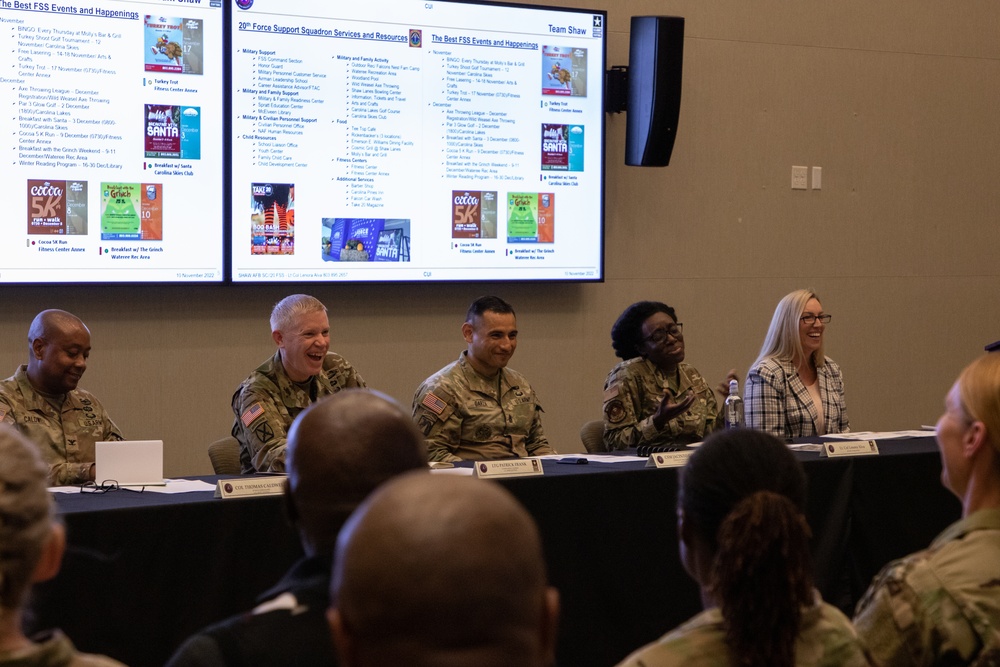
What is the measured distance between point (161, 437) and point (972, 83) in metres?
5.13

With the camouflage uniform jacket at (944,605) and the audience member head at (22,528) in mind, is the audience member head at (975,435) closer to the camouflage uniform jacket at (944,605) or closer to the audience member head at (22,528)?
the camouflage uniform jacket at (944,605)

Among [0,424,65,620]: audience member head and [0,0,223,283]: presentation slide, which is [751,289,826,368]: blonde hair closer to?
[0,0,223,283]: presentation slide

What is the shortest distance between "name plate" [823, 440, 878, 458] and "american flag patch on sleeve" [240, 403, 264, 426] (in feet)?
6.21

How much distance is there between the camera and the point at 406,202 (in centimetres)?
525

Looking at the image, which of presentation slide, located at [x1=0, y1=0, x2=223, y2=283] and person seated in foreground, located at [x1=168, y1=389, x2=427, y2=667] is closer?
person seated in foreground, located at [x1=168, y1=389, x2=427, y2=667]

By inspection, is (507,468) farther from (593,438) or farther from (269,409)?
(593,438)

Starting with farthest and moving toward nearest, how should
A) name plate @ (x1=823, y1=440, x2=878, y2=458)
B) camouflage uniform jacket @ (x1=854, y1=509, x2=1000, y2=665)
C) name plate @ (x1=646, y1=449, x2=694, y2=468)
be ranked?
name plate @ (x1=823, y1=440, x2=878, y2=458) < name plate @ (x1=646, y1=449, x2=694, y2=468) < camouflage uniform jacket @ (x1=854, y1=509, x2=1000, y2=665)

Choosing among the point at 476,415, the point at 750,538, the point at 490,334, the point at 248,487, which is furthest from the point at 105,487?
the point at 750,538

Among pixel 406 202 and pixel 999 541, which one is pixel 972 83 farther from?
pixel 999 541

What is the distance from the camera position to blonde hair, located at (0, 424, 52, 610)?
113cm

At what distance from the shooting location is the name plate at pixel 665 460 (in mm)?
3492

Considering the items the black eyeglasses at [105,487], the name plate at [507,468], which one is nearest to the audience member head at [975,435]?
the name plate at [507,468]

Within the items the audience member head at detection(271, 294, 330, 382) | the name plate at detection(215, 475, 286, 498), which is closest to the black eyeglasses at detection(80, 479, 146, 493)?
the name plate at detection(215, 475, 286, 498)

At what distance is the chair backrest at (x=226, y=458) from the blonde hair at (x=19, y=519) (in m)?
2.68
